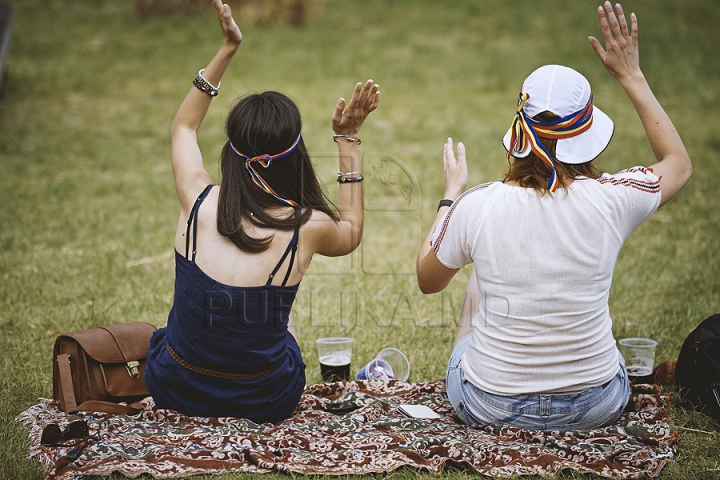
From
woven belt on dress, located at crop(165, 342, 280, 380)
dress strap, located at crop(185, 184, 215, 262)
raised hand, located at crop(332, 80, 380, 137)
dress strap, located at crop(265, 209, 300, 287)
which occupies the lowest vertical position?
woven belt on dress, located at crop(165, 342, 280, 380)

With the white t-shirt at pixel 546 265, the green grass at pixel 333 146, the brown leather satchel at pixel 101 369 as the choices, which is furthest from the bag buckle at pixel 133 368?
the white t-shirt at pixel 546 265

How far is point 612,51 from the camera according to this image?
306 centimetres

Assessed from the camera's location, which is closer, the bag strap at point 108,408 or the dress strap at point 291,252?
the dress strap at point 291,252

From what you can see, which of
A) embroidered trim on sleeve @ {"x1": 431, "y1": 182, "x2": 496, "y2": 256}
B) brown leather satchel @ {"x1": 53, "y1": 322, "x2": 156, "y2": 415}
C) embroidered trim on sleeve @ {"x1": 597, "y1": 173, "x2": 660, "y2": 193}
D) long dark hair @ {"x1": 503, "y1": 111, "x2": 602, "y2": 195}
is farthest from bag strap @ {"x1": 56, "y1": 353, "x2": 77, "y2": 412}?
embroidered trim on sleeve @ {"x1": 597, "y1": 173, "x2": 660, "y2": 193}

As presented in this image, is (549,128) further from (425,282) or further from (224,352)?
(224,352)

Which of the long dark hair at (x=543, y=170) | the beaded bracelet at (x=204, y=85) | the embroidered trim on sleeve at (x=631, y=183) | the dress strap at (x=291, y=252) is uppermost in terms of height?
the beaded bracelet at (x=204, y=85)

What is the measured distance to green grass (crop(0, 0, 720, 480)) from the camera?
15.3 ft

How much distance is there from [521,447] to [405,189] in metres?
4.65

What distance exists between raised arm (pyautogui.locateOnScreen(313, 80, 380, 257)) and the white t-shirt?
0.42 meters

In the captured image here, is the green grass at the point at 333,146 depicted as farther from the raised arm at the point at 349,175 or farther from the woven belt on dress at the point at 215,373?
the raised arm at the point at 349,175

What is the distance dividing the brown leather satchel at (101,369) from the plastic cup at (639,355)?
2290 millimetres

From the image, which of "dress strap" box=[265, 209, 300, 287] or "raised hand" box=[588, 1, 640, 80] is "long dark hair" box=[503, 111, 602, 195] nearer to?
"raised hand" box=[588, 1, 640, 80]

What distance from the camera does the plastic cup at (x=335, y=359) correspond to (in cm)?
391

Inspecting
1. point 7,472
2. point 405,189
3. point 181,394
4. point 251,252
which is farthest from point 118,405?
point 405,189
